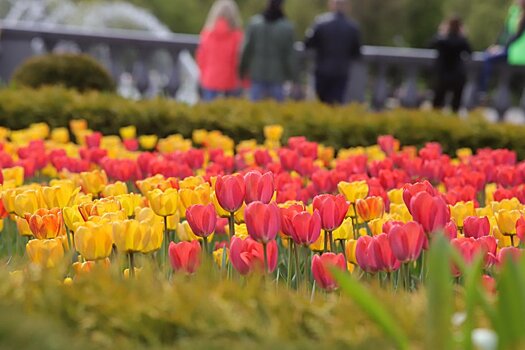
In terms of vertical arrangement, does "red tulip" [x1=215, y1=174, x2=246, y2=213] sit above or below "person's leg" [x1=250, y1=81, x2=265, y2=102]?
above

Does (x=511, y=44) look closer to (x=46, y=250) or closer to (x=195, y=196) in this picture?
(x=195, y=196)

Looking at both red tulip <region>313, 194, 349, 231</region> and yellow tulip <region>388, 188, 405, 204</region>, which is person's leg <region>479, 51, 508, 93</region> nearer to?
yellow tulip <region>388, 188, 405, 204</region>

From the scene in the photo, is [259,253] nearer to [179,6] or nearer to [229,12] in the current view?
[229,12]

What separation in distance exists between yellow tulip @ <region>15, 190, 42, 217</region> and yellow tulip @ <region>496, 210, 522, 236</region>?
57.3 inches

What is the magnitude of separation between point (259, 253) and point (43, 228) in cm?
71

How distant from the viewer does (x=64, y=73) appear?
1148 cm

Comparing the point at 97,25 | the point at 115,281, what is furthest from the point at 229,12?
the point at 97,25

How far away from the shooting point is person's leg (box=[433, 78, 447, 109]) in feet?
43.1

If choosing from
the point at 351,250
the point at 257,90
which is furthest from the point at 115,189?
the point at 257,90

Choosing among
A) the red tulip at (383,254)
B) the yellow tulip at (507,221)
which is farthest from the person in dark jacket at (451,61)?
the red tulip at (383,254)

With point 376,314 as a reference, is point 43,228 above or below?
below

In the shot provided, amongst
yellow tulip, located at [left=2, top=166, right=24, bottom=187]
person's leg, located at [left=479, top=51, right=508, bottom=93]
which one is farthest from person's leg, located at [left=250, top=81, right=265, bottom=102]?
yellow tulip, located at [left=2, top=166, right=24, bottom=187]

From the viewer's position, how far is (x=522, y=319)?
4.80ft

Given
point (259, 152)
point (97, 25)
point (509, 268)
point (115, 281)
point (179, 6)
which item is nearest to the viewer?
point (509, 268)
